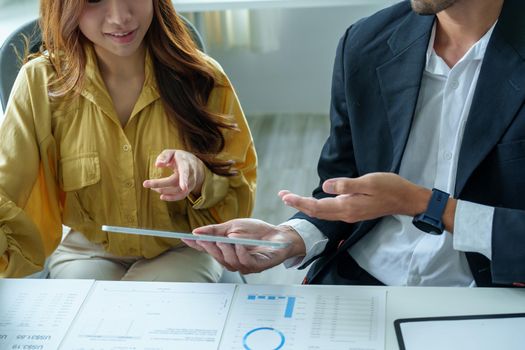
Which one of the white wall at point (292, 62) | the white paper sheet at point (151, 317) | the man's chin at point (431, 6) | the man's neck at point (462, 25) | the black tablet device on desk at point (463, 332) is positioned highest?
the man's chin at point (431, 6)

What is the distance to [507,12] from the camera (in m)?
1.30

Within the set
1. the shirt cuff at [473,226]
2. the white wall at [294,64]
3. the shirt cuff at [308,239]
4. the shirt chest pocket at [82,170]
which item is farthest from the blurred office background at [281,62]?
the shirt cuff at [473,226]

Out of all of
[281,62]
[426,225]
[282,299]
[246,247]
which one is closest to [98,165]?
[246,247]

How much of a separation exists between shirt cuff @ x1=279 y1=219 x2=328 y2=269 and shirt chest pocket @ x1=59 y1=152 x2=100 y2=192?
16.9 inches

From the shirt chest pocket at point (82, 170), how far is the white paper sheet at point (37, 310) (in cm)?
35

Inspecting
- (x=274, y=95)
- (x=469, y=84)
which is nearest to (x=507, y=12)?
(x=469, y=84)

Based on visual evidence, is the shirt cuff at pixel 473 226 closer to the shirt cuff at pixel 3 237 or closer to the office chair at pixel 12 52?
the shirt cuff at pixel 3 237

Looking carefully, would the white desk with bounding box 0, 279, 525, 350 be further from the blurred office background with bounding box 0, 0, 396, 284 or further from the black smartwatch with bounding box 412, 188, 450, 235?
the blurred office background with bounding box 0, 0, 396, 284

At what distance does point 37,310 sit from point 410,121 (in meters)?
0.70

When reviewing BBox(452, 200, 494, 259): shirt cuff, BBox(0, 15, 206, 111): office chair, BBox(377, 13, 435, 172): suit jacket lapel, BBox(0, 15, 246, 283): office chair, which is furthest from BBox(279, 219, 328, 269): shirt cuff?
BBox(0, 15, 206, 111): office chair

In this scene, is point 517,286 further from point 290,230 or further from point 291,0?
point 291,0

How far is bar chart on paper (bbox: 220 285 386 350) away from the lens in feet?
3.50

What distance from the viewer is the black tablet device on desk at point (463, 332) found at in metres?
1.03

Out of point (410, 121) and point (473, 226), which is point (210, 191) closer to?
point (410, 121)
